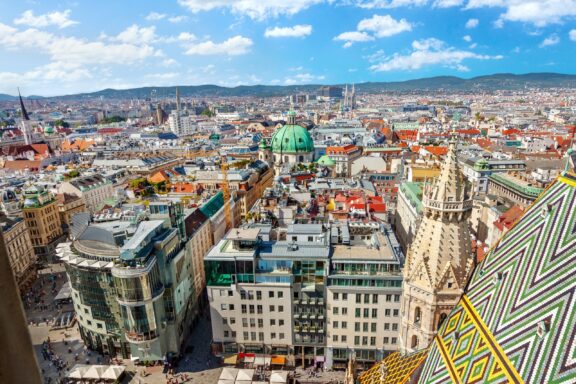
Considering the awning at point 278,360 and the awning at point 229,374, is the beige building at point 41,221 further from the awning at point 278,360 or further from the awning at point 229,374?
the awning at point 278,360

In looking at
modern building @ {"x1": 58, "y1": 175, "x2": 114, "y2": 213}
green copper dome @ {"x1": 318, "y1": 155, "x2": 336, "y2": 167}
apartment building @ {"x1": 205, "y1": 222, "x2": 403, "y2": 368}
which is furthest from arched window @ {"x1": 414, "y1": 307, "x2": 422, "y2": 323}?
green copper dome @ {"x1": 318, "y1": 155, "x2": 336, "y2": 167}

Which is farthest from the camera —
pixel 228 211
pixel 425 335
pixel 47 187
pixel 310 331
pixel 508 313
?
pixel 47 187

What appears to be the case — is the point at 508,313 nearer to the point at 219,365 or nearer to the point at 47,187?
the point at 219,365

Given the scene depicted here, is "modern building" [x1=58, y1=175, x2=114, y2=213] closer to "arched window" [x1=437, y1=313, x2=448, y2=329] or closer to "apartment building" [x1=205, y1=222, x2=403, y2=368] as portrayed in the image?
"apartment building" [x1=205, y1=222, x2=403, y2=368]

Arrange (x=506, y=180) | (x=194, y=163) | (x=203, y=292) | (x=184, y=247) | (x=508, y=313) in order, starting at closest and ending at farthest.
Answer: (x=508, y=313)
(x=184, y=247)
(x=203, y=292)
(x=506, y=180)
(x=194, y=163)

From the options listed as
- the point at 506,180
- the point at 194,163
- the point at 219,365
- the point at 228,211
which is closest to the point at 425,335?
the point at 219,365

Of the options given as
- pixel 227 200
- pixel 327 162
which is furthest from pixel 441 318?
pixel 327 162

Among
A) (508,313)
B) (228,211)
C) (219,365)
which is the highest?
(508,313)
